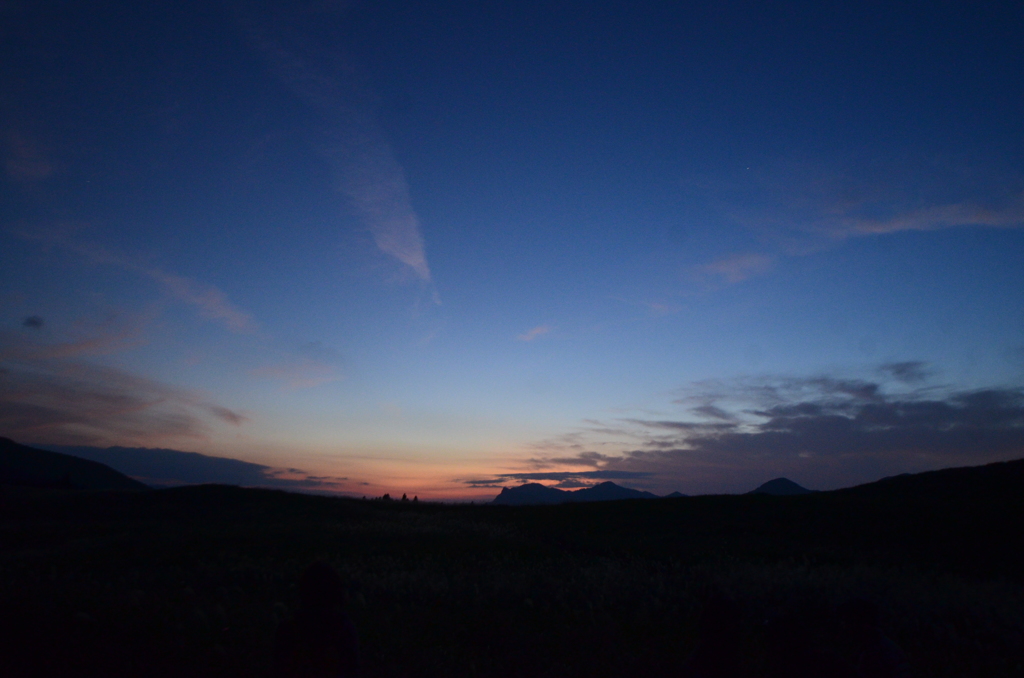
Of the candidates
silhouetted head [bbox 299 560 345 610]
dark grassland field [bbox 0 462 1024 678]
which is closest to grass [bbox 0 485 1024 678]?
dark grassland field [bbox 0 462 1024 678]

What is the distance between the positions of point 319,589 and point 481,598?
6.78 metres

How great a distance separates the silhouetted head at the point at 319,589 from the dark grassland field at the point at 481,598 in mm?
2977

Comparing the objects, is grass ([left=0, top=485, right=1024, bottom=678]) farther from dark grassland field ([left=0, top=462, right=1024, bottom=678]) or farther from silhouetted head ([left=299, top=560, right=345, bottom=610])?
silhouetted head ([left=299, top=560, right=345, bottom=610])

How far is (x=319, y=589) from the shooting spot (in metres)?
3.99

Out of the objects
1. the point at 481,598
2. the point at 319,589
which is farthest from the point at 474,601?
the point at 319,589

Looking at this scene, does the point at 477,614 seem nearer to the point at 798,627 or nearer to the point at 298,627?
the point at 298,627

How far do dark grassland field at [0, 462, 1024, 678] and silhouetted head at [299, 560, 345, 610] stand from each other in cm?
298

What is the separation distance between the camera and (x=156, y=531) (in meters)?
24.9

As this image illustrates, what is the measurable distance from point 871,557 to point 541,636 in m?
20.1

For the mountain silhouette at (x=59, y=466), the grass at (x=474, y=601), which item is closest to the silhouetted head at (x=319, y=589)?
the grass at (x=474, y=601)

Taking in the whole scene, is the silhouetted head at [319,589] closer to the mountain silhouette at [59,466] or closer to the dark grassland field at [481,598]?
the dark grassland field at [481,598]

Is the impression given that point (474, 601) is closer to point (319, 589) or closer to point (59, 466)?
point (319, 589)

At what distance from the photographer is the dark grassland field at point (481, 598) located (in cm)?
663

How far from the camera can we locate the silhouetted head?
398 centimetres
